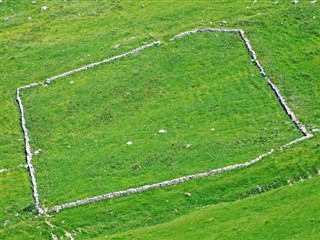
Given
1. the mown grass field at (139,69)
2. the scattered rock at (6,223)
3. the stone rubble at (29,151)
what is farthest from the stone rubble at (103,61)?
the scattered rock at (6,223)

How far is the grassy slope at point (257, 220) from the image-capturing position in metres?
50.6

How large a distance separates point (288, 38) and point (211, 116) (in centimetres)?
1507

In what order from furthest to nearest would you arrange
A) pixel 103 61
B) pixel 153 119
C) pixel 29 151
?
1. pixel 103 61
2. pixel 153 119
3. pixel 29 151

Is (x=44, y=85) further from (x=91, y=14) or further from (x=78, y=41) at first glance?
(x=91, y=14)

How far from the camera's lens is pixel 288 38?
76062 millimetres

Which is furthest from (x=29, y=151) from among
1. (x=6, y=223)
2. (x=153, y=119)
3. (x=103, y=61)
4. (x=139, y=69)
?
(x=139, y=69)

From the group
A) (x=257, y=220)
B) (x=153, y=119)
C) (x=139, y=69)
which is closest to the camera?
(x=257, y=220)

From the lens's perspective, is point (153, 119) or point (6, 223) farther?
point (153, 119)

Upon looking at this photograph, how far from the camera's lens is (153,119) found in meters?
68.2

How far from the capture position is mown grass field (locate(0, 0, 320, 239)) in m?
57.2

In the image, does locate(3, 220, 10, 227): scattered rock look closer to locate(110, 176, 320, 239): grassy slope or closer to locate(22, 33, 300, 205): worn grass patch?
locate(22, 33, 300, 205): worn grass patch

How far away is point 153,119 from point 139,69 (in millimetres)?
9820

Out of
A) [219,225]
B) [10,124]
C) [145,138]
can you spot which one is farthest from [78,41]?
[219,225]

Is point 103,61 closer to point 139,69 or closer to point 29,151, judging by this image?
point 139,69
